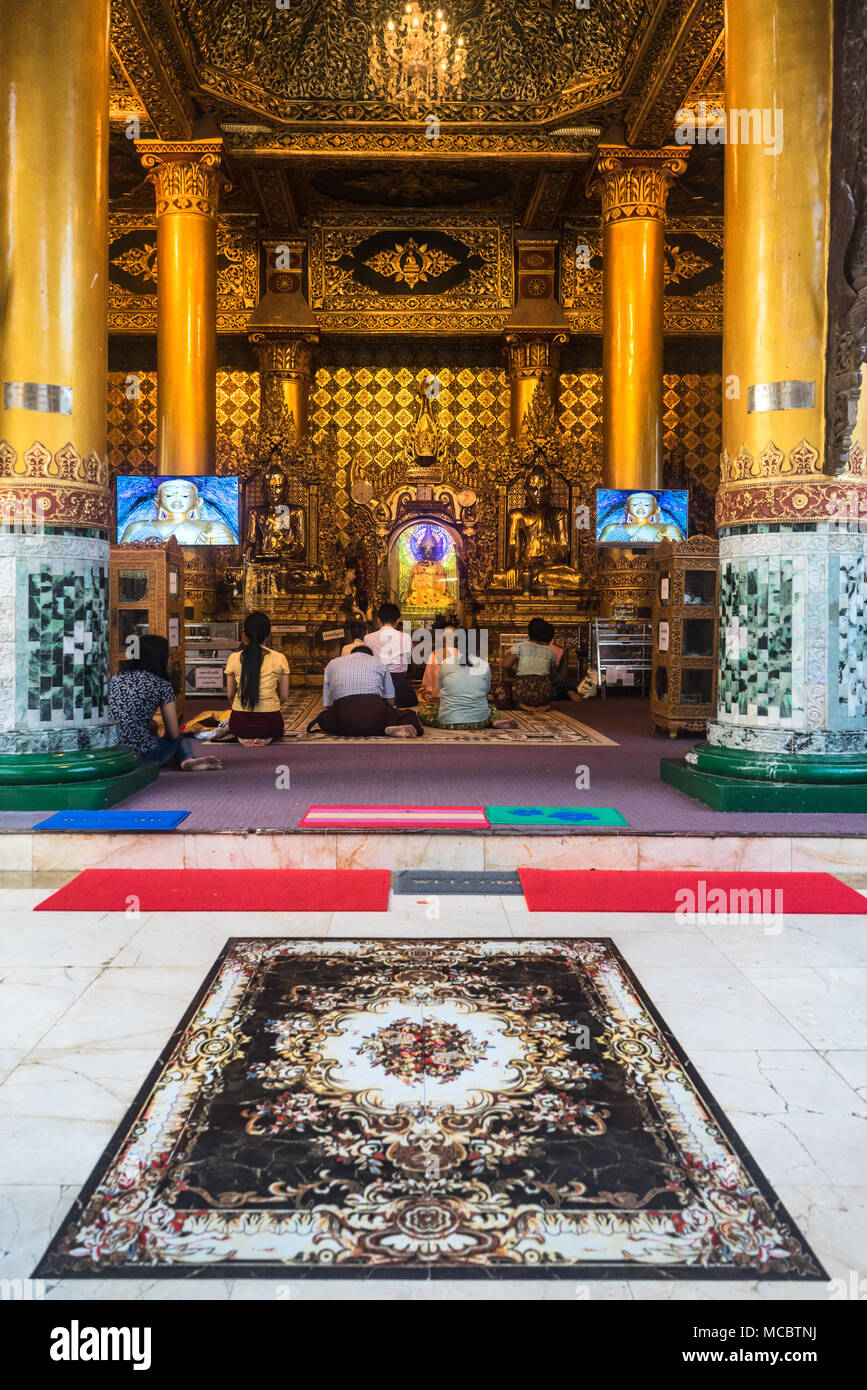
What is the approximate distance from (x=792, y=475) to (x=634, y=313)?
7196 mm

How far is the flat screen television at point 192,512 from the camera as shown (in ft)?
39.3

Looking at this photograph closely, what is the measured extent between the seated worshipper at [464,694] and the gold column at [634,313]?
4.29 metres

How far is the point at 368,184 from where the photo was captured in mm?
14367

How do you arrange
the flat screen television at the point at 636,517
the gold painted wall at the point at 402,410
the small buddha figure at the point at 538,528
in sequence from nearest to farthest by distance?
1. the flat screen television at the point at 636,517
2. the small buddha figure at the point at 538,528
3. the gold painted wall at the point at 402,410

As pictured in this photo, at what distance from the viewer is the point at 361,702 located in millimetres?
8117

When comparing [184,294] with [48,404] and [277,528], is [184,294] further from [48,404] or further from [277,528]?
[48,404]

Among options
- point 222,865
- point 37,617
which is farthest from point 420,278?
point 222,865

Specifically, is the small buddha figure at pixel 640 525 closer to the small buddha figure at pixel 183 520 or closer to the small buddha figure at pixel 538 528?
the small buddha figure at pixel 538 528

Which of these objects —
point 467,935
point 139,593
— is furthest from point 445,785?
point 139,593

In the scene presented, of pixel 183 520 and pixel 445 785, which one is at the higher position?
pixel 183 520

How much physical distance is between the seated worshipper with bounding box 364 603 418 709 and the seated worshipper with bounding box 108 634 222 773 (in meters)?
2.58

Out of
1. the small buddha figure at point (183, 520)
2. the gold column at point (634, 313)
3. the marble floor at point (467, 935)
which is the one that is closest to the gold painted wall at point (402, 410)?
the small buddha figure at point (183, 520)

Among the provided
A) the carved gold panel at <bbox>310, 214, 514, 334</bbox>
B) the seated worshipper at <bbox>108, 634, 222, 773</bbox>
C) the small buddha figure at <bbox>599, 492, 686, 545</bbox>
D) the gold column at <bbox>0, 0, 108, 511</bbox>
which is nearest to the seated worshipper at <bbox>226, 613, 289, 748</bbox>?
the seated worshipper at <bbox>108, 634, 222, 773</bbox>

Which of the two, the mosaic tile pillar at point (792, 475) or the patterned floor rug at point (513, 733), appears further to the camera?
the patterned floor rug at point (513, 733)
